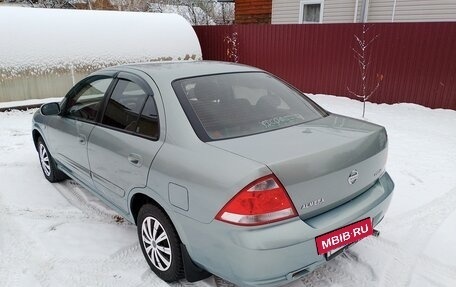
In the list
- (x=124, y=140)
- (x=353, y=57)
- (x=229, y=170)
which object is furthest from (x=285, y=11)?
(x=229, y=170)

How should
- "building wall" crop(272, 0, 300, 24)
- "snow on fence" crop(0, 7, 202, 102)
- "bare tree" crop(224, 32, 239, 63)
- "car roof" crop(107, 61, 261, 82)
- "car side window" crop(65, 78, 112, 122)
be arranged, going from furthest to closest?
"building wall" crop(272, 0, 300, 24)
"bare tree" crop(224, 32, 239, 63)
"snow on fence" crop(0, 7, 202, 102)
"car side window" crop(65, 78, 112, 122)
"car roof" crop(107, 61, 261, 82)

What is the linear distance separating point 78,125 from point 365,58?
7522 mm

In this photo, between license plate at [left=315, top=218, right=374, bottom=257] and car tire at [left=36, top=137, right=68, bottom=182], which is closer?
license plate at [left=315, top=218, right=374, bottom=257]

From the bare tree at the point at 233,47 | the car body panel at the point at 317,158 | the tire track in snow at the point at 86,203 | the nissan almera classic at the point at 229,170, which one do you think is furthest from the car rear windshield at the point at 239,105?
the bare tree at the point at 233,47

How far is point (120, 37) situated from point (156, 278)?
851 cm

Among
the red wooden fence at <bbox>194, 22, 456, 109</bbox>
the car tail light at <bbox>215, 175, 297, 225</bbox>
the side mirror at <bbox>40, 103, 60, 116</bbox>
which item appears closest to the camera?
the car tail light at <bbox>215, 175, 297, 225</bbox>

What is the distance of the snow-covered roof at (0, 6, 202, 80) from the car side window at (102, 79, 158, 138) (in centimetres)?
671

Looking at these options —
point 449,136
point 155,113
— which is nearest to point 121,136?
point 155,113

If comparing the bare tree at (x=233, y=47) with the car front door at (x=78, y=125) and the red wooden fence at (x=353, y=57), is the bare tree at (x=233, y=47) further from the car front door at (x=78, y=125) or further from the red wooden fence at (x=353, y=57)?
the car front door at (x=78, y=125)

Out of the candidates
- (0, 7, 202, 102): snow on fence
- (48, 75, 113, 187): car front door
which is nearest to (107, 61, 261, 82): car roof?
(48, 75, 113, 187): car front door

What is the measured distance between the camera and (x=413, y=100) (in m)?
8.32

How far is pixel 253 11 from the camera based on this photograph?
1583 centimetres

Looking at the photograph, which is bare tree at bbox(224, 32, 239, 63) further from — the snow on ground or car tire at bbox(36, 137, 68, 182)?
car tire at bbox(36, 137, 68, 182)

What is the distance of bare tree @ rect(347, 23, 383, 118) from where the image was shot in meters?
8.66
